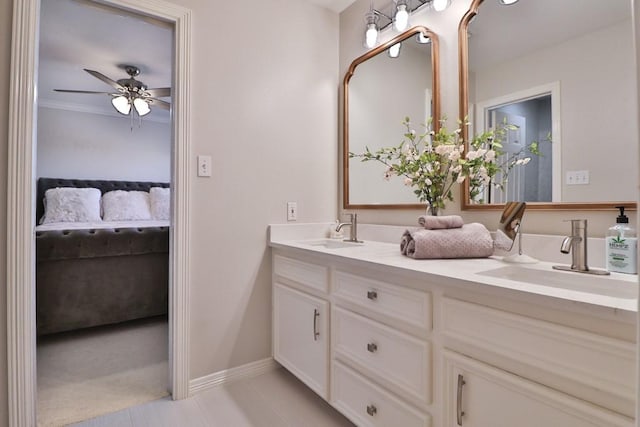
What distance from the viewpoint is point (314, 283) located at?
163 centimetres

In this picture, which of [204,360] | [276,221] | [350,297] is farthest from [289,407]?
[276,221]

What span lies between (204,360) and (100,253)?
1.41 m

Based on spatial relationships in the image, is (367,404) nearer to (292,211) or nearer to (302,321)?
(302,321)

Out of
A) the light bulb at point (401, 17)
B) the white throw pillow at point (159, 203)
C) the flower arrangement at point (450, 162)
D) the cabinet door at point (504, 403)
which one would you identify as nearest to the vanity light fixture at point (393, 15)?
the light bulb at point (401, 17)

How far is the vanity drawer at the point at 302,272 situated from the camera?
1.58 metres

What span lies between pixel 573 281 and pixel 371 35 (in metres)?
1.66

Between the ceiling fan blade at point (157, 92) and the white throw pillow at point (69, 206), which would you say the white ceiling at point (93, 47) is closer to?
the ceiling fan blade at point (157, 92)

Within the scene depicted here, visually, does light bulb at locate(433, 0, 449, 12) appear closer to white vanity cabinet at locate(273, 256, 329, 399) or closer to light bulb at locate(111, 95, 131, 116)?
white vanity cabinet at locate(273, 256, 329, 399)

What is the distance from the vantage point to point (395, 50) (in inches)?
77.5

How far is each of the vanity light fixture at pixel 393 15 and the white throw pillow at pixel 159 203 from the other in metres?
3.82

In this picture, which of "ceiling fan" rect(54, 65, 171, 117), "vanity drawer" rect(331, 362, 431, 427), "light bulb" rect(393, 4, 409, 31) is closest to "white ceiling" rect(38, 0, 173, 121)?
"ceiling fan" rect(54, 65, 171, 117)

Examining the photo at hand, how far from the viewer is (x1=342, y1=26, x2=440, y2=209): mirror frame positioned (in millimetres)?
1721

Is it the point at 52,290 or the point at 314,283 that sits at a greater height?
the point at 314,283

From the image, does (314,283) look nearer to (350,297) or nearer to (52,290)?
(350,297)
